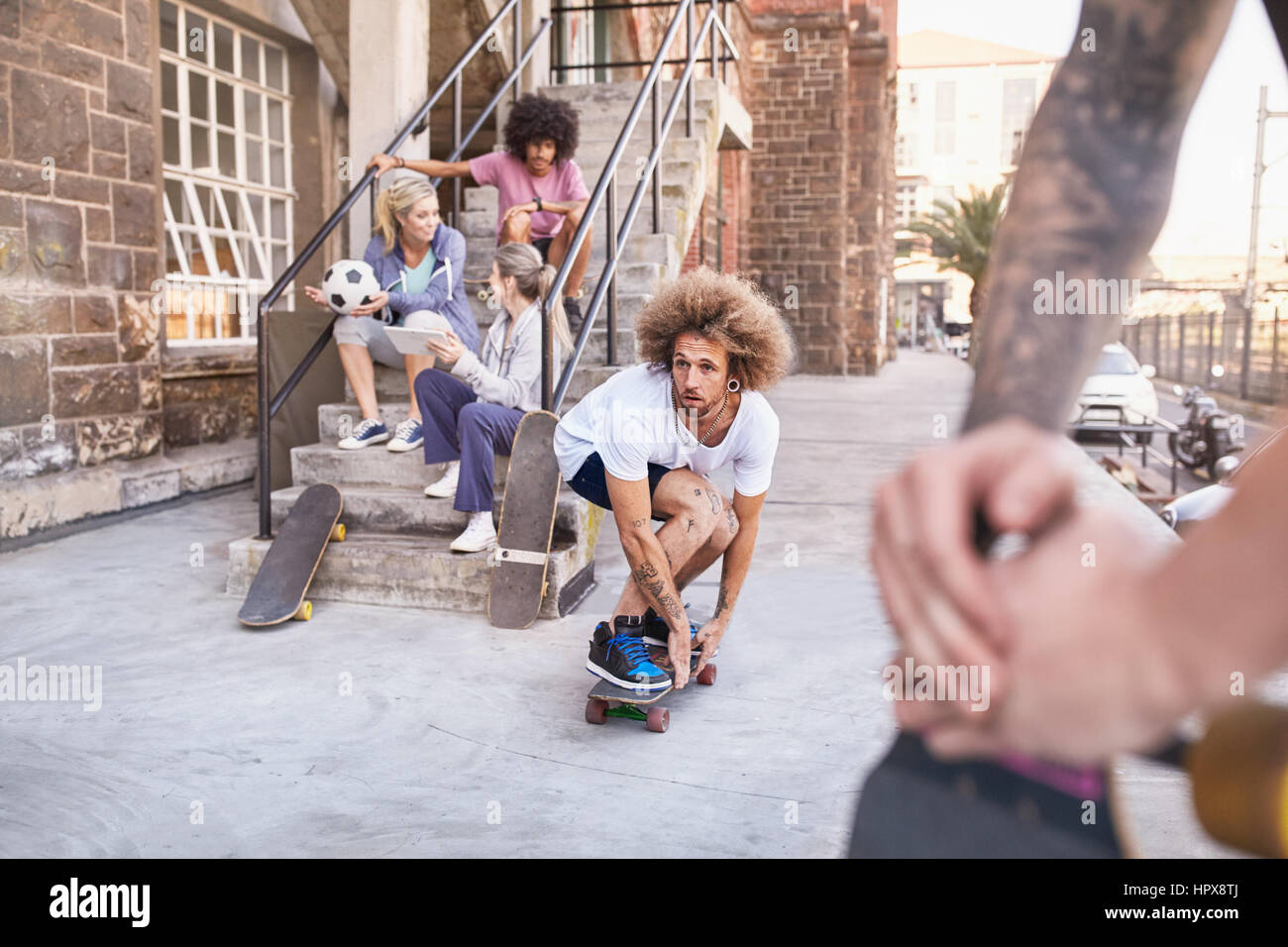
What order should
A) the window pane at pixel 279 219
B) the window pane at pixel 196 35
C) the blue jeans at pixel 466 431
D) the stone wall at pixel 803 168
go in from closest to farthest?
the blue jeans at pixel 466 431 < the window pane at pixel 196 35 < the window pane at pixel 279 219 < the stone wall at pixel 803 168

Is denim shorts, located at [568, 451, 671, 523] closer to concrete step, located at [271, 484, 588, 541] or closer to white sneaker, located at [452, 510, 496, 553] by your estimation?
white sneaker, located at [452, 510, 496, 553]

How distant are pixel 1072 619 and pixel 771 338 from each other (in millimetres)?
2613

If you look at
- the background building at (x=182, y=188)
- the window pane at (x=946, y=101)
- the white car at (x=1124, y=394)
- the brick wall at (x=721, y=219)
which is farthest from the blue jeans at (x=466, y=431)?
the window pane at (x=946, y=101)

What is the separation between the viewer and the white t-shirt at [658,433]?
3.01 meters

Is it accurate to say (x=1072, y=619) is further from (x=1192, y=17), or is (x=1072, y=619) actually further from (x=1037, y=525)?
(x=1192, y=17)

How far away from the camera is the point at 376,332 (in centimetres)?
530

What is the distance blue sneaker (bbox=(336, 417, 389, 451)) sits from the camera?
16.3 feet

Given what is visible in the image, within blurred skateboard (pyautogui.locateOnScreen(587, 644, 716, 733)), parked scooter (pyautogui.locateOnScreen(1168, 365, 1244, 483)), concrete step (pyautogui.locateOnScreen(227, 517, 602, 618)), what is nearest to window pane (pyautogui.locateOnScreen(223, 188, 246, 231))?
concrete step (pyautogui.locateOnScreen(227, 517, 602, 618))

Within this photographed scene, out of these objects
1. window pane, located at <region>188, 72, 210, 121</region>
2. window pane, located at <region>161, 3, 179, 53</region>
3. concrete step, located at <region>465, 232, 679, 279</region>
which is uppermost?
window pane, located at <region>161, 3, 179, 53</region>

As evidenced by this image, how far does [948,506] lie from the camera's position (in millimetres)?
402

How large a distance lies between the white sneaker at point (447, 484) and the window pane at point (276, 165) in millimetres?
4324

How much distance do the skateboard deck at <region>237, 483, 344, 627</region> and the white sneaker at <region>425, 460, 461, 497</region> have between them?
38cm

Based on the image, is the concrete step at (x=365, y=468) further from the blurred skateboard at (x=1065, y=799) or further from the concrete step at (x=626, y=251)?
the blurred skateboard at (x=1065, y=799)
